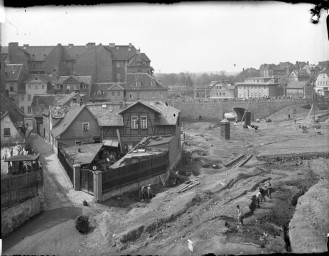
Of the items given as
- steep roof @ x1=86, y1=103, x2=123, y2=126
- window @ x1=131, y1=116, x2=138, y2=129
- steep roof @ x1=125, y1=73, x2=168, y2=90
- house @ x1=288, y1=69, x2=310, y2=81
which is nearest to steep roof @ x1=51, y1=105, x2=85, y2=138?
steep roof @ x1=86, y1=103, x2=123, y2=126

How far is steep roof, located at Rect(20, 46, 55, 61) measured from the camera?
79.0m

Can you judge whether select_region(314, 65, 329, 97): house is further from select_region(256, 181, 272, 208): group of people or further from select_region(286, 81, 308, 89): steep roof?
select_region(256, 181, 272, 208): group of people

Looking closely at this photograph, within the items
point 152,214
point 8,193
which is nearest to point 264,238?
point 152,214

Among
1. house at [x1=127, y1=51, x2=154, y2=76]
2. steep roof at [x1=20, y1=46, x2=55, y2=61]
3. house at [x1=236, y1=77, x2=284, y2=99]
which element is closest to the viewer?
house at [x1=127, y1=51, x2=154, y2=76]

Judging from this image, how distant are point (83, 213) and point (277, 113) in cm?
6522

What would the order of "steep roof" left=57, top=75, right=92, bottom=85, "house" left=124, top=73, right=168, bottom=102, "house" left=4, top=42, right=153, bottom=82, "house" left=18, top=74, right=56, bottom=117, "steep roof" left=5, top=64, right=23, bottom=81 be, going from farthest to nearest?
1. "house" left=4, top=42, right=153, bottom=82
2. "steep roof" left=57, top=75, right=92, bottom=85
3. "house" left=124, top=73, right=168, bottom=102
4. "house" left=18, top=74, right=56, bottom=117
5. "steep roof" left=5, top=64, right=23, bottom=81

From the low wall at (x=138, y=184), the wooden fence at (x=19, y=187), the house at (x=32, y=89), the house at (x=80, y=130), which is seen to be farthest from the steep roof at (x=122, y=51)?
the wooden fence at (x=19, y=187)

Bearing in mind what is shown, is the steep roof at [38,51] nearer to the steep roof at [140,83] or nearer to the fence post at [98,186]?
the steep roof at [140,83]

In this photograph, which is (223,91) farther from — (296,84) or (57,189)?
(57,189)

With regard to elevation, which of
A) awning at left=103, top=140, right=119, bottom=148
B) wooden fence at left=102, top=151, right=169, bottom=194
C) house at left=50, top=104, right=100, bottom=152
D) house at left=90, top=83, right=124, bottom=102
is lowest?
wooden fence at left=102, top=151, right=169, bottom=194

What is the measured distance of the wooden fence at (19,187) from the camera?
58.2 feet

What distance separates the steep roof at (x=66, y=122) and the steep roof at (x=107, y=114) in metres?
1.30

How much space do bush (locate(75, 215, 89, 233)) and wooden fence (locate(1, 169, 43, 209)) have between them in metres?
2.78

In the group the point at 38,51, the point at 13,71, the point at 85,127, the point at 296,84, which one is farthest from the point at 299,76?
the point at 85,127
